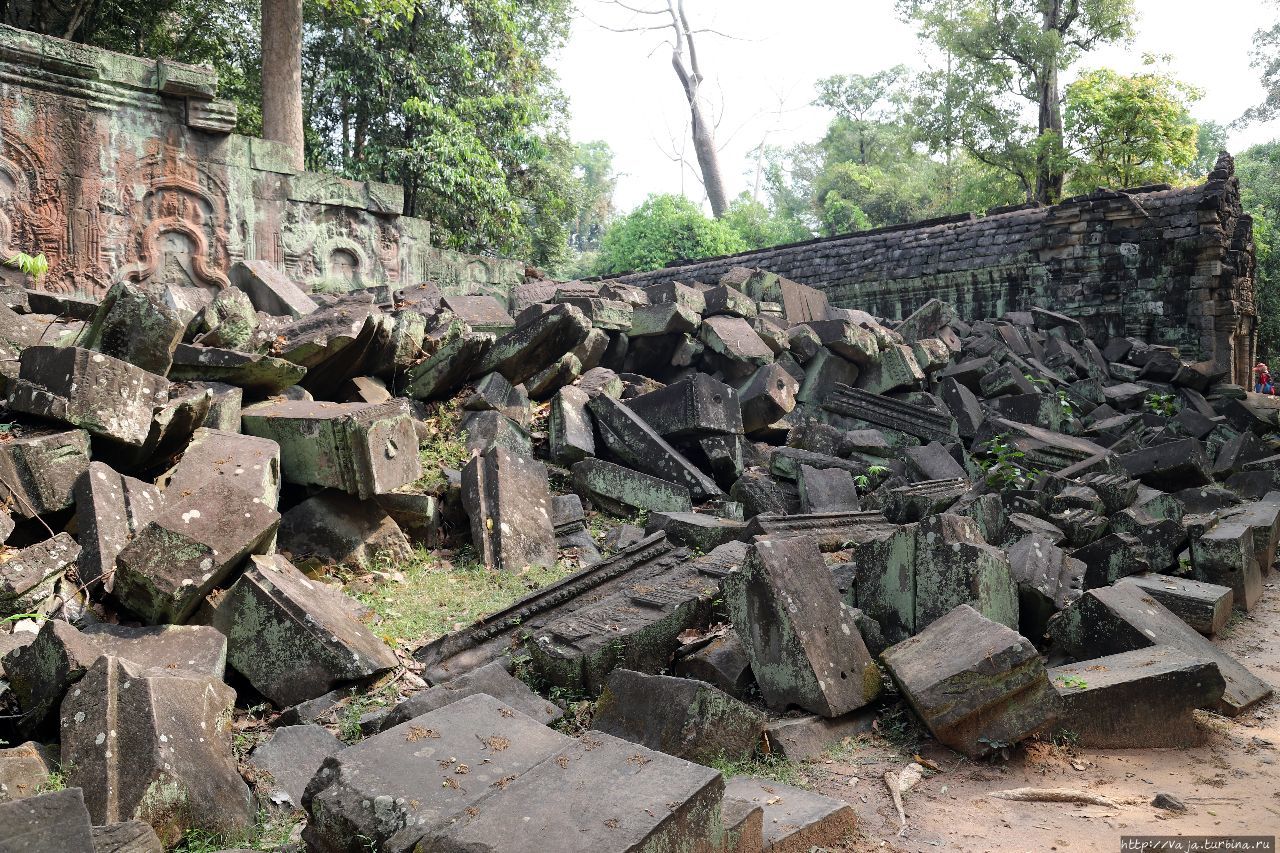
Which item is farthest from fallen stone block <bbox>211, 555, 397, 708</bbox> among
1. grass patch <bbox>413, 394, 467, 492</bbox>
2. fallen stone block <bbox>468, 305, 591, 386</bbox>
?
fallen stone block <bbox>468, 305, 591, 386</bbox>

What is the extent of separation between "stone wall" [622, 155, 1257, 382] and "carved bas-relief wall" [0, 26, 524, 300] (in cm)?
785

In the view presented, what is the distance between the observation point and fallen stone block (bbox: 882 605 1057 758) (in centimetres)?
295

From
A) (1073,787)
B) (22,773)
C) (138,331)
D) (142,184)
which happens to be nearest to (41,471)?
(138,331)

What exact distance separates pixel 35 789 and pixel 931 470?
5.93 m

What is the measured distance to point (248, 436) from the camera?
4.61m

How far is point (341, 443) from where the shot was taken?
4699 mm

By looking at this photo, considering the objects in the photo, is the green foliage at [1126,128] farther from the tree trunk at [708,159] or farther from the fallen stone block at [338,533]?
the fallen stone block at [338,533]

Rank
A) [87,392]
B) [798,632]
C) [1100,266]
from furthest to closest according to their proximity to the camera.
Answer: [1100,266], [87,392], [798,632]

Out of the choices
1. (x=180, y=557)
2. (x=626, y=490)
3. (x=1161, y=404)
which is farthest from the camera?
(x=1161, y=404)

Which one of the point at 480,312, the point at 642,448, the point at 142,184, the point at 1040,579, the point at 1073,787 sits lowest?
the point at 1073,787

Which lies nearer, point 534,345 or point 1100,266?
point 534,345

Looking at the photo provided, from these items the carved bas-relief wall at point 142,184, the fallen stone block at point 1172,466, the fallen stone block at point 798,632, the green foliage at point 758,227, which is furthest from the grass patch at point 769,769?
the green foliage at point 758,227

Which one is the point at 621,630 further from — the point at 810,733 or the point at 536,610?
the point at 810,733

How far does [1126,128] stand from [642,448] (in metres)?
18.3
